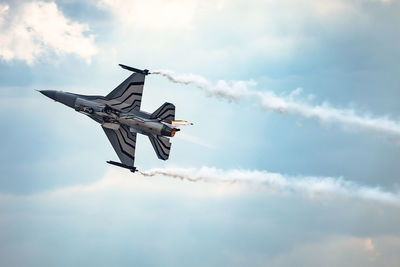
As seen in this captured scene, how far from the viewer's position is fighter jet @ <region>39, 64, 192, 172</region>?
79.1m

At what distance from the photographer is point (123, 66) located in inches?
3221

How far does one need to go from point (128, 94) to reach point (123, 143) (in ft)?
23.9

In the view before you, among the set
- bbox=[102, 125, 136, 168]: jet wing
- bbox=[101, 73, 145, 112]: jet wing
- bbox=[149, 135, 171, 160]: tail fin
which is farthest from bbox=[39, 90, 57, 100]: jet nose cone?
bbox=[149, 135, 171, 160]: tail fin

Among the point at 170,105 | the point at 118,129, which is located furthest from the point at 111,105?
the point at 170,105

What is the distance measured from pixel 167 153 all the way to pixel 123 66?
14493mm

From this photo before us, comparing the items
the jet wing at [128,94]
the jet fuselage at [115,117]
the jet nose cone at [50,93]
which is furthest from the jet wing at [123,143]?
the jet nose cone at [50,93]

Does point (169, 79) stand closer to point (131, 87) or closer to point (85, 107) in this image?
point (131, 87)

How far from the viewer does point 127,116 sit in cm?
7956

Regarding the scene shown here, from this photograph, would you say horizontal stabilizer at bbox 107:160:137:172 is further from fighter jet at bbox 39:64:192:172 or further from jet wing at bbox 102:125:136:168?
jet wing at bbox 102:125:136:168

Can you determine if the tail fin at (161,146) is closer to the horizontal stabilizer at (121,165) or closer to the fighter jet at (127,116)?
the fighter jet at (127,116)

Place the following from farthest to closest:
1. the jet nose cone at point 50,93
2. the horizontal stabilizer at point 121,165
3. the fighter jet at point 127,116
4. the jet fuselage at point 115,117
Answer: the jet nose cone at point 50,93
the horizontal stabilizer at point 121,165
the fighter jet at point 127,116
the jet fuselage at point 115,117

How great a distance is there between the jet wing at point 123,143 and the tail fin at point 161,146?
4.14 meters

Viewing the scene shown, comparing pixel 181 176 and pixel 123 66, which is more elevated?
pixel 123 66

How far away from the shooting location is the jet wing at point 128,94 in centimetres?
8169
